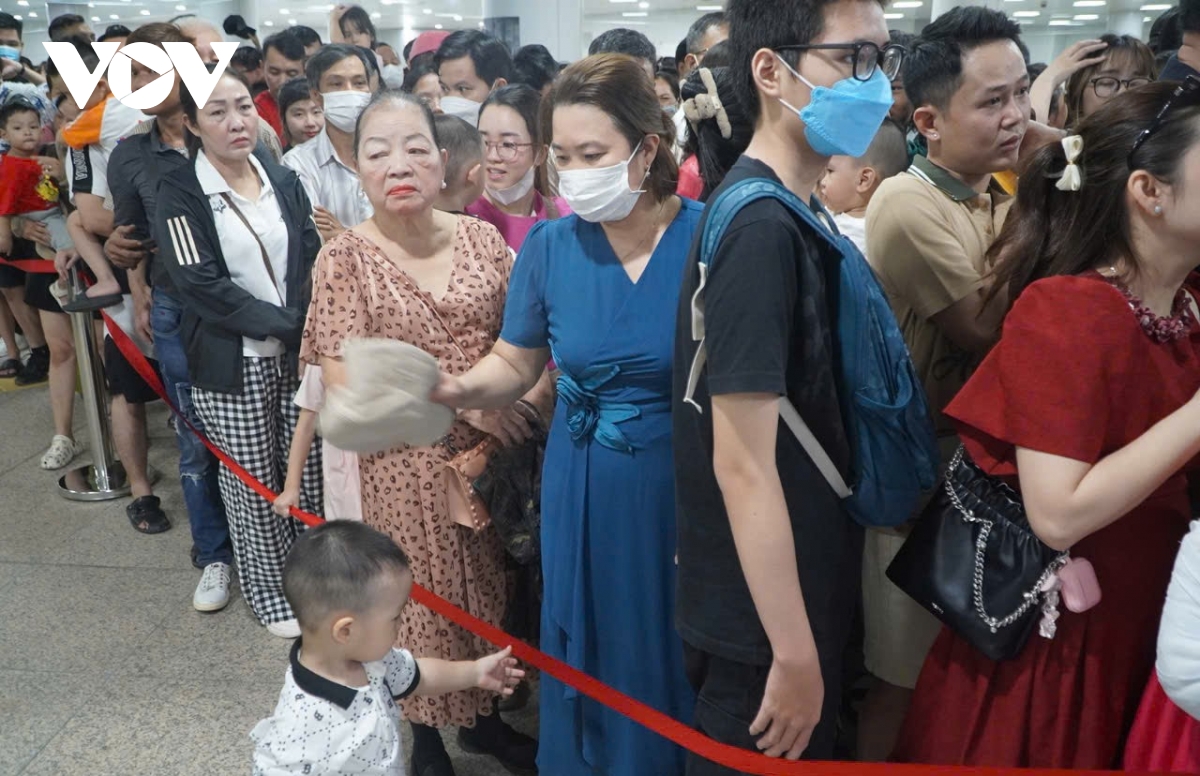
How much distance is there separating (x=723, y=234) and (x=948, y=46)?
45.4 inches

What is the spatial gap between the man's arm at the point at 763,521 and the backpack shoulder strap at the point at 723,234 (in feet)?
0.25

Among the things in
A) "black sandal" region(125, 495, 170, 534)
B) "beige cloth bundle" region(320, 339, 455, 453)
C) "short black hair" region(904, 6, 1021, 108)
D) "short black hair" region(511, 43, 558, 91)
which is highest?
"short black hair" region(904, 6, 1021, 108)

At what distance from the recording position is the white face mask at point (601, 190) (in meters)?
1.93

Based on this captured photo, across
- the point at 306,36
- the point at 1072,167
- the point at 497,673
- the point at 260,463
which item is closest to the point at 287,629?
the point at 260,463

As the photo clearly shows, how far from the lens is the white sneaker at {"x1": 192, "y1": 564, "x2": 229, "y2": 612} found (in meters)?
3.46

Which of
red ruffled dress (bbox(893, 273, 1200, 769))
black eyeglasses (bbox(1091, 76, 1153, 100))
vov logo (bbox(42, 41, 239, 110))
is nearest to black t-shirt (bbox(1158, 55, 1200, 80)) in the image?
black eyeglasses (bbox(1091, 76, 1153, 100))

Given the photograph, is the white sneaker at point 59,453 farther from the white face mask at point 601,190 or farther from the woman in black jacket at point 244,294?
the white face mask at point 601,190

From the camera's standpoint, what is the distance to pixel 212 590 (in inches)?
137

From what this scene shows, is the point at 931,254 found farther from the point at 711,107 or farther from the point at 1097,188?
the point at 711,107

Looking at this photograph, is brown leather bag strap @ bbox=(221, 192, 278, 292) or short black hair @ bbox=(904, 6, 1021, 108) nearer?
short black hair @ bbox=(904, 6, 1021, 108)

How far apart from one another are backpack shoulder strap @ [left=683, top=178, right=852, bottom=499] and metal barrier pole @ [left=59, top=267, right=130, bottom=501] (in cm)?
371

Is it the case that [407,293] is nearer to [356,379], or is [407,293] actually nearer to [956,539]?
[356,379]

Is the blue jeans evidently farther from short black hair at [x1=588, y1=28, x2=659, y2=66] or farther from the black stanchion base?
short black hair at [x1=588, y1=28, x2=659, y2=66]

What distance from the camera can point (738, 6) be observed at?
1.49 meters
